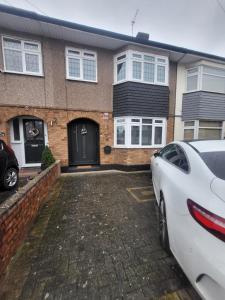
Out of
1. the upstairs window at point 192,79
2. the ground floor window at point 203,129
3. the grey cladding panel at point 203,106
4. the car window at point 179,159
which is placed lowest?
the car window at point 179,159

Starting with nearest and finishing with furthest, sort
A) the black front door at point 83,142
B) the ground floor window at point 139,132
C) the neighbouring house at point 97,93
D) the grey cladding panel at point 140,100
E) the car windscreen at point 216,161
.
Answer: the car windscreen at point 216,161, the neighbouring house at point 97,93, the grey cladding panel at point 140,100, the ground floor window at point 139,132, the black front door at point 83,142

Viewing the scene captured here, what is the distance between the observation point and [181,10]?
6605 mm

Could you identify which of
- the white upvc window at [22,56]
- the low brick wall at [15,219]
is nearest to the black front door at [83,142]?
the white upvc window at [22,56]

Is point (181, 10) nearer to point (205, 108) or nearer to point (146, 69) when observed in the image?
point (146, 69)

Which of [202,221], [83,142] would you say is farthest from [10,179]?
[202,221]

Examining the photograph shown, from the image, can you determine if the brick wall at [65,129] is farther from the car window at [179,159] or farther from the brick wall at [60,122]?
the car window at [179,159]

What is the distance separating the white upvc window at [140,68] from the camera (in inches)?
270

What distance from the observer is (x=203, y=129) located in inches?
328

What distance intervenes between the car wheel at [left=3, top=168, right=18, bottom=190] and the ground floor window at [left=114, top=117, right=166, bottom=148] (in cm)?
446

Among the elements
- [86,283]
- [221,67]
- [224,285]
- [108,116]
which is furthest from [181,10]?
[86,283]

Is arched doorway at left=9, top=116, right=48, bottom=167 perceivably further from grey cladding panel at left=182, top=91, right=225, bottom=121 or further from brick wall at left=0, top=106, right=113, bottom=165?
grey cladding panel at left=182, top=91, right=225, bottom=121

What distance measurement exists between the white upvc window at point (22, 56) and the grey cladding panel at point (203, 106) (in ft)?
24.2

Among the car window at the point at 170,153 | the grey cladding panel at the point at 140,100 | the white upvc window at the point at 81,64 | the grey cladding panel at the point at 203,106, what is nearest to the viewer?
the car window at the point at 170,153

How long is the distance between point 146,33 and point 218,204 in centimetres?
919
